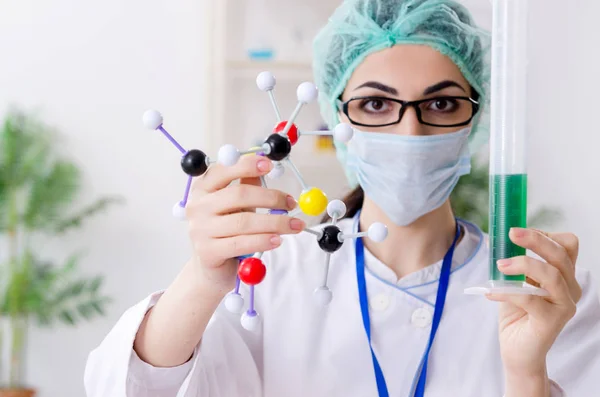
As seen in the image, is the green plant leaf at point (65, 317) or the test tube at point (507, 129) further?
the green plant leaf at point (65, 317)

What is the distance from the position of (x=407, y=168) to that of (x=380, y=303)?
291 mm

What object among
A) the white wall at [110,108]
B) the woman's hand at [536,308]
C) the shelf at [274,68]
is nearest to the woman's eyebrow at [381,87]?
the woman's hand at [536,308]

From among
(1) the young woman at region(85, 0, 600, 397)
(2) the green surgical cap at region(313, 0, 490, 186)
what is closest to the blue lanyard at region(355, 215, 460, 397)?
(1) the young woman at region(85, 0, 600, 397)

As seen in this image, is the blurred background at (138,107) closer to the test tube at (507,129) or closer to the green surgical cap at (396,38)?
the green surgical cap at (396,38)

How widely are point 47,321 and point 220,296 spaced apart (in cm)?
207

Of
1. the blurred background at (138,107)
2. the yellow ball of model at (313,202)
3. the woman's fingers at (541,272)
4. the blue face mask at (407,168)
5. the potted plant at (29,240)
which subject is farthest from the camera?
the blurred background at (138,107)

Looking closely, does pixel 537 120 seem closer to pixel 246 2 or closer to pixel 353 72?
pixel 246 2

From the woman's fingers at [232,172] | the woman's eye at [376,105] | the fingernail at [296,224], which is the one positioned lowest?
the fingernail at [296,224]

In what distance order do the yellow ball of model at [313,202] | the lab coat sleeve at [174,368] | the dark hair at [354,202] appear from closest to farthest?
the yellow ball of model at [313,202]
the lab coat sleeve at [174,368]
the dark hair at [354,202]

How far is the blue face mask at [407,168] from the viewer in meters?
1.29

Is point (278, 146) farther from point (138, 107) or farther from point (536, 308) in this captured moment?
point (138, 107)

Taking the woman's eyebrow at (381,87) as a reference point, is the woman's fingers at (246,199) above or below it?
below

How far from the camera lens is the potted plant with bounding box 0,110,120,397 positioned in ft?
9.37

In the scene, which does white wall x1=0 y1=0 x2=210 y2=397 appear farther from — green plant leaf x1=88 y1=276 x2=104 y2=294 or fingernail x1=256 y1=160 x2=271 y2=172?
fingernail x1=256 y1=160 x2=271 y2=172
